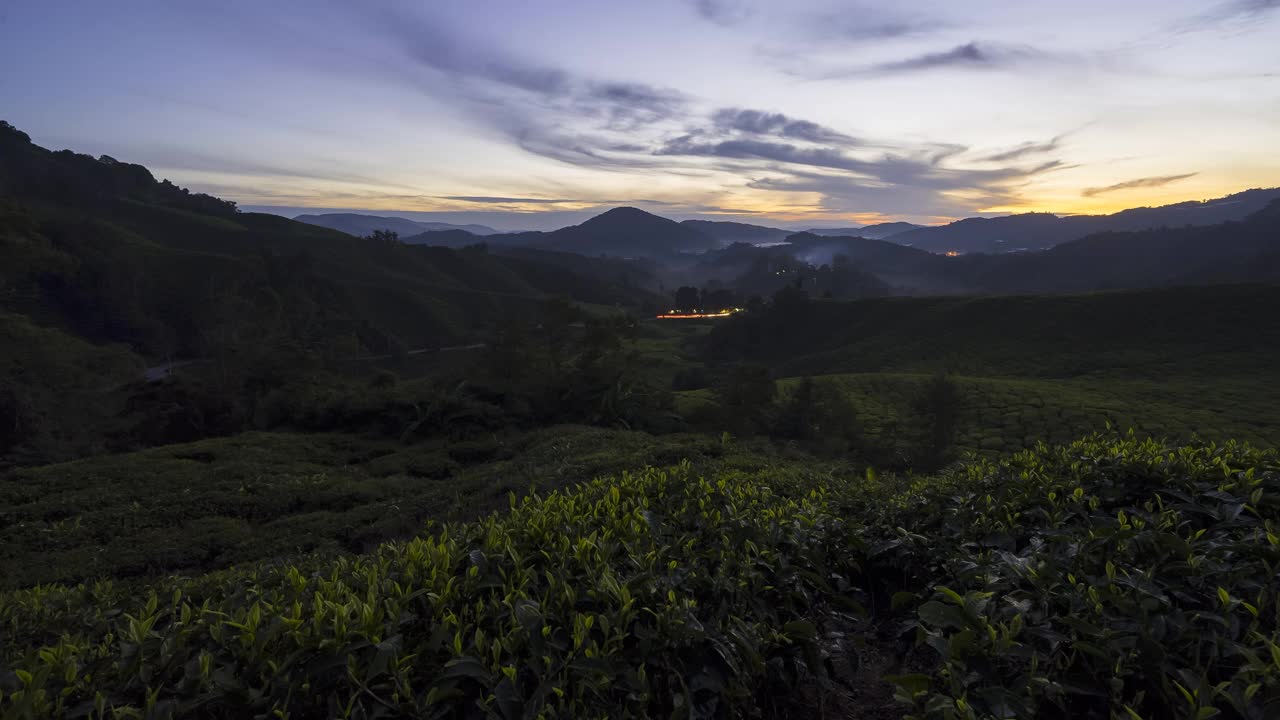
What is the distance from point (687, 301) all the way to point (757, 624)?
455 feet

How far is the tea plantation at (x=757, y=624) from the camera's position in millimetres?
2320

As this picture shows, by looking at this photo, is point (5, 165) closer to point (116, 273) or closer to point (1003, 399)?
point (116, 273)

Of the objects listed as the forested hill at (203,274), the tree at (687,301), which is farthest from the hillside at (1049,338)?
the tree at (687,301)

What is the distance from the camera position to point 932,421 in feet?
86.5

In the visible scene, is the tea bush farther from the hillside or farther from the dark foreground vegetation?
the hillside

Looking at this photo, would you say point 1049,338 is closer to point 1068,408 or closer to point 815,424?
point 1068,408

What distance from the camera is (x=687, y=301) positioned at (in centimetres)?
14012

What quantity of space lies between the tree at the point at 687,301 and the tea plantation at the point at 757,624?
5364 inches

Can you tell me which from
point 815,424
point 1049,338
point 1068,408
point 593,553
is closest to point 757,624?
point 593,553

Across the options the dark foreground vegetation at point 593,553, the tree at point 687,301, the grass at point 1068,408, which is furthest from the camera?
the tree at point 687,301

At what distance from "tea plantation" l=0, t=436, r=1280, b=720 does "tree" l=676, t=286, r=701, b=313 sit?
136234mm

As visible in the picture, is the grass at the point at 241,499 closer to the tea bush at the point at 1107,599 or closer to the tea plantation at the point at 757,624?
the tea plantation at the point at 757,624

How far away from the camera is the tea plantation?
2320 mm

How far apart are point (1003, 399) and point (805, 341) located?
2248 inches
